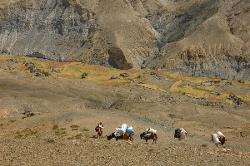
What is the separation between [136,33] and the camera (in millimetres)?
151500

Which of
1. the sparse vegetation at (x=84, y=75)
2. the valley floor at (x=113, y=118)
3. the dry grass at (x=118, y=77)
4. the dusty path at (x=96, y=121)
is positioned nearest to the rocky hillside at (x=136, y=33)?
the dry grass at (x=118, y=77)

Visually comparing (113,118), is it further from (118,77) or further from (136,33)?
(136,33)

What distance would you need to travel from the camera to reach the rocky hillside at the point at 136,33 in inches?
5305

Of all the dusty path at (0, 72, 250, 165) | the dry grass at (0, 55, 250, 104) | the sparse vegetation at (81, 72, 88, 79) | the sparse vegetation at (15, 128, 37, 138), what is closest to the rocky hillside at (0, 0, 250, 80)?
the dry grass at (0, 55, 250, 104)

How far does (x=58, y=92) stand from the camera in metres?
69.8

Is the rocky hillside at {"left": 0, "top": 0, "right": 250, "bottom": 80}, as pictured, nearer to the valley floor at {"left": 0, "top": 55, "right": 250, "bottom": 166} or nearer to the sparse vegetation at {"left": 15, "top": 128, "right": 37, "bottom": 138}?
the valley floor at {"left": 0, "top": 55, "right": 250, "bottom": 166}

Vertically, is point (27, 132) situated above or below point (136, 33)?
below

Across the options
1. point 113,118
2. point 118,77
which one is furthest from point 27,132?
point 118,77

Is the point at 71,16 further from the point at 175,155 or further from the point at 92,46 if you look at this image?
the point at 175,155

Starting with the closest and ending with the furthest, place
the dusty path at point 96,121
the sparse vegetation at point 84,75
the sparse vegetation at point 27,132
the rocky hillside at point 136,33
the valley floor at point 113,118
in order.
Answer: the dusty path at point 96,121 → the valley floor at point 113,118 → the sparse vegetation at point 27,132 → the sparse vegetation at point 84,75 → the rocky hillside at point 136,33

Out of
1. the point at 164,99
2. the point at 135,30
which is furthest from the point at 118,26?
the point at 164,99

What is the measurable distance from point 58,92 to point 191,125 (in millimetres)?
19781

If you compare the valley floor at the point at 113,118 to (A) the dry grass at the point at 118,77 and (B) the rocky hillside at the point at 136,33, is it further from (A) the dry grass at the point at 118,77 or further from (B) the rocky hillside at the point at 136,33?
(B) the rocky hillside at the point at 136,33

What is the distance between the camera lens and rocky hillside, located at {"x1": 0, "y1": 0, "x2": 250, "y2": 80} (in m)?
135
